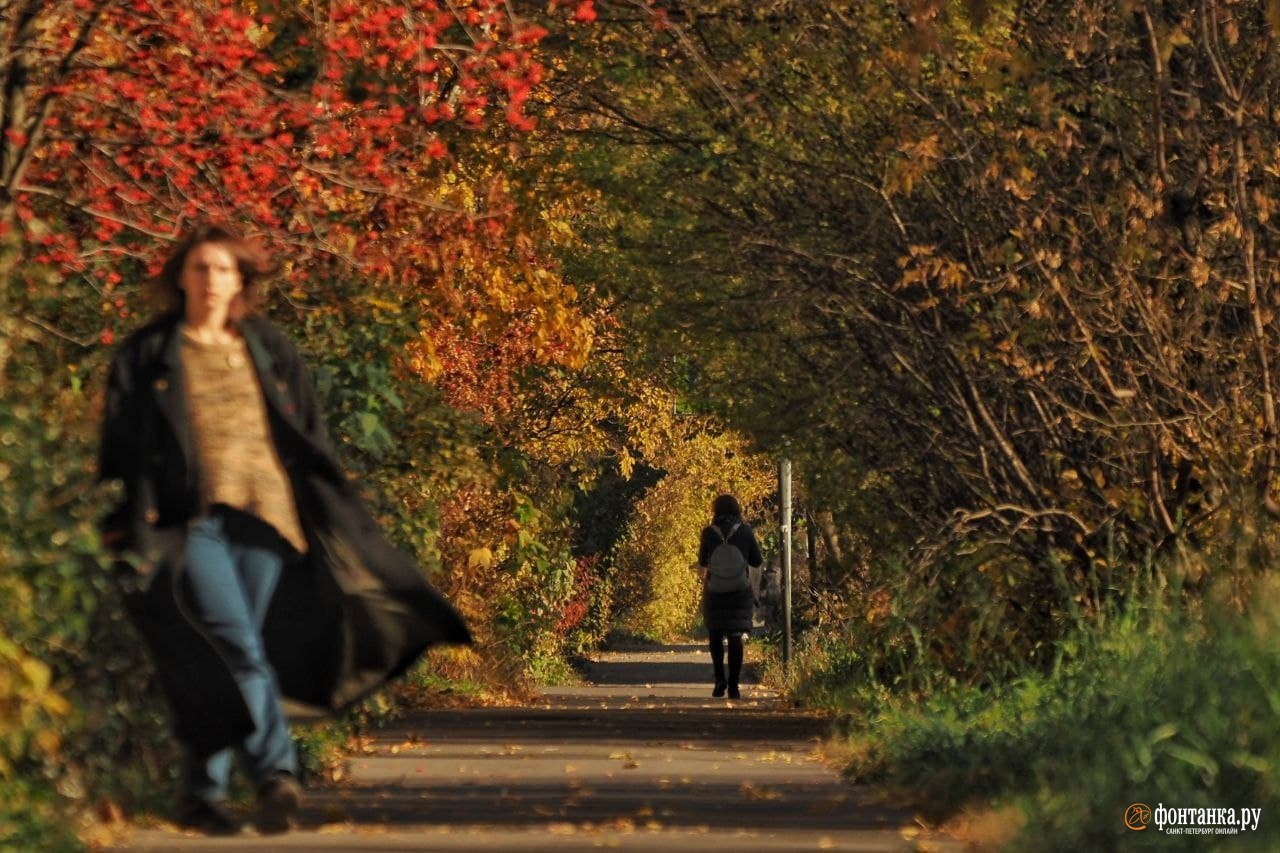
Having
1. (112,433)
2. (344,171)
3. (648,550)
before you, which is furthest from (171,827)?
(648,550)

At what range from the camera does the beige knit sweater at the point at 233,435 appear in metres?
9.09

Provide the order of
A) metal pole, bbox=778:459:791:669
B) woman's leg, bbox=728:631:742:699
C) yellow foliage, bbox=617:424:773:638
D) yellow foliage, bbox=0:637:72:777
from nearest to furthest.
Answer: yellow foliage, bbox=0:637:72:777, woman's leg, bbox=728:631:742:699, metal pole, bbox=778:459:791:669, yellow foliage, bbox=617:424:773:638

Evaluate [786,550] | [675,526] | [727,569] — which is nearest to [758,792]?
[727,569]

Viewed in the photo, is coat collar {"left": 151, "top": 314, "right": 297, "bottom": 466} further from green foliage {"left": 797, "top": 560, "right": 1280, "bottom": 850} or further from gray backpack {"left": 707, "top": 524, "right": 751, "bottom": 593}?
gray backpack {"left": 707, "top": 524, "right": 751, "bottom": 593}

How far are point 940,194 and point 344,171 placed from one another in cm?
349

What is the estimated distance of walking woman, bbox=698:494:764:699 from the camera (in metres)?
24.2

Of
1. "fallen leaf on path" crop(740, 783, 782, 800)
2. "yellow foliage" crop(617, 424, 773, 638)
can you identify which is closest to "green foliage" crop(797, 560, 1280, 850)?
"fallen leaf on path" crop(740, 783, 782, 800)

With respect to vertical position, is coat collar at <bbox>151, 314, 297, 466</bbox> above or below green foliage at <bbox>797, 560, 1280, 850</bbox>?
above

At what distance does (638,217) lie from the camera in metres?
21.8

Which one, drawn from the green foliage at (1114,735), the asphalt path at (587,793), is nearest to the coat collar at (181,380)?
the asphalt path at (587,793)

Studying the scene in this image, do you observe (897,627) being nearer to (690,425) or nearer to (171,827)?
(171,827)

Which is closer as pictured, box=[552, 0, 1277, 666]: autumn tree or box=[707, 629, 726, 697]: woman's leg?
box=[552, 0, 1277, 666]: autumn tree

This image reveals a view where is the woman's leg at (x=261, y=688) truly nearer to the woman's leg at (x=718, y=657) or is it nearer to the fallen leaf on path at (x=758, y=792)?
the fallen leaf on path at (x=758, y=792)

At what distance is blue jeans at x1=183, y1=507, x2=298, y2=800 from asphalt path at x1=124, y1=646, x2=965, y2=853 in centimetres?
24
